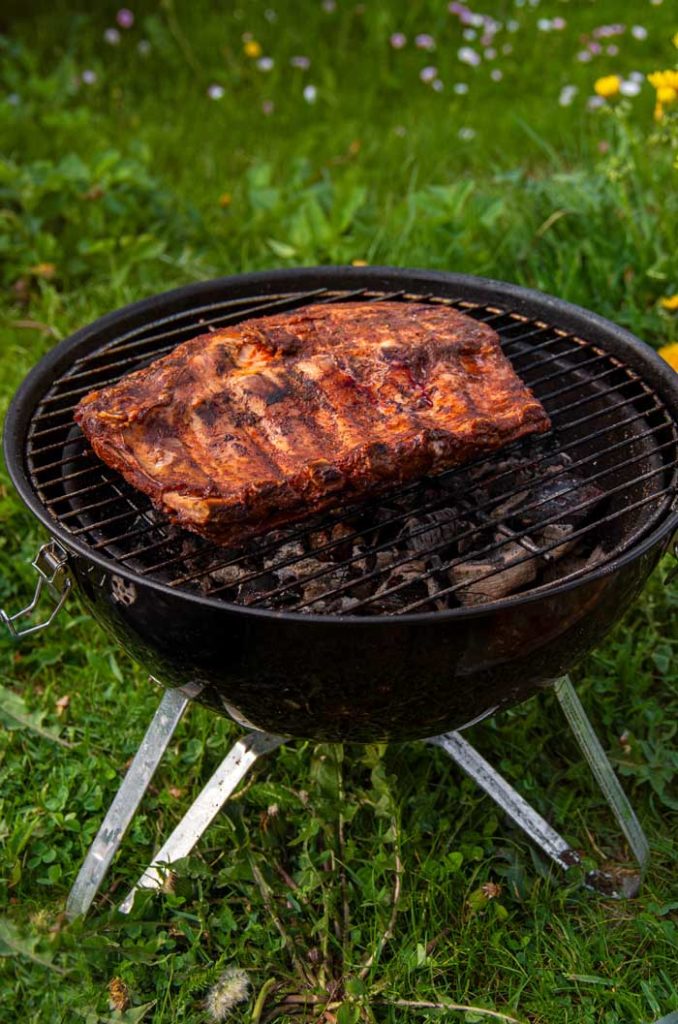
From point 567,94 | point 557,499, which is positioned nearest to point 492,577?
point 557,499

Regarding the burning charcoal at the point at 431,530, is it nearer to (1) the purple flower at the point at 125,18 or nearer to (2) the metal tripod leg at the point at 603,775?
(2) the metal tripod leg at the point at 603,775

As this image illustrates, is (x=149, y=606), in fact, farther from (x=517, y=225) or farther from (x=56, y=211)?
(x=56, y=211)

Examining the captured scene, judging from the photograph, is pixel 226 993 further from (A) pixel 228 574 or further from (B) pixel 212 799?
(A) pixel 228 574

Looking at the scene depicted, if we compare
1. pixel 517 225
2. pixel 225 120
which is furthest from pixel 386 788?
pixel 225 120

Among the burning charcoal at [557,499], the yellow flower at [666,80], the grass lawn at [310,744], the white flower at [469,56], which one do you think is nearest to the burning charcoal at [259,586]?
the burning charcoal at [557,499]

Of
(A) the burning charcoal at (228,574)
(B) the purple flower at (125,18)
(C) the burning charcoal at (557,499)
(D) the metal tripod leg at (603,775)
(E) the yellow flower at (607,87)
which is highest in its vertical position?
(B) the purple flower at (125,18)

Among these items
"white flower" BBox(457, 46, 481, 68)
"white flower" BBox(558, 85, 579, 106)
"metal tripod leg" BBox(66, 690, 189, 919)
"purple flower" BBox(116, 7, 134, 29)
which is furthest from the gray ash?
"purple flower" BBox(116, 7, 134, 29)

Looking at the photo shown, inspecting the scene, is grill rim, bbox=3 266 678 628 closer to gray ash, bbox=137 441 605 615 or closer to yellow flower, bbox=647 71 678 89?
gray ash, bbox=137 441 605 615
